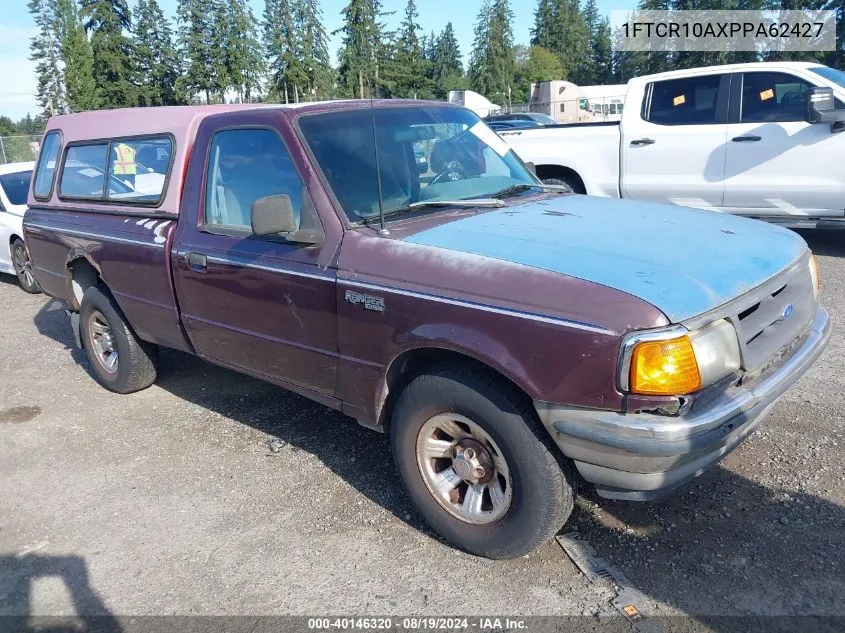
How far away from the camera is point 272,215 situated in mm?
3176

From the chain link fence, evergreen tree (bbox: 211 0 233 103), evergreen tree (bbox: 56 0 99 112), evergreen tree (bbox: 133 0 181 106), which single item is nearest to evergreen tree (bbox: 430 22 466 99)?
evergreen tree (bbox: 133 0 181 106)

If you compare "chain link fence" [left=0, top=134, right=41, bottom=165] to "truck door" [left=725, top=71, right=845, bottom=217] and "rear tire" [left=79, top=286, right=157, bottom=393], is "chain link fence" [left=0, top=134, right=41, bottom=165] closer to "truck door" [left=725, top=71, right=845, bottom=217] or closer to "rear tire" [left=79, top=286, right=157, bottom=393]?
"rear tire" [left=79, top=286, right=157, bottom=393]

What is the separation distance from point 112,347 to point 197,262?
1.89 meters

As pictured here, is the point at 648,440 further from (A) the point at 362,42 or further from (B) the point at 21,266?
(B) the point at 21,266

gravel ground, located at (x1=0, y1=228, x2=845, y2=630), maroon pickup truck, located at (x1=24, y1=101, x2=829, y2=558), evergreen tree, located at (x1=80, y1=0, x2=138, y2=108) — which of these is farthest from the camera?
evergreen tree, located at (x1=80, y1=0, x2=138, y2=108)

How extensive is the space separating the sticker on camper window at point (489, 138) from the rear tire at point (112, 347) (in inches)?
111

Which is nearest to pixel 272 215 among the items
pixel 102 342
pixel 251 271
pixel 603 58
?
pixel 251 271

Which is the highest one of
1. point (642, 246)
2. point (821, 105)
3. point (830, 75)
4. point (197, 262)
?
point (830, 75)

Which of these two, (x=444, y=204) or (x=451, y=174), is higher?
(x=451, y=174)

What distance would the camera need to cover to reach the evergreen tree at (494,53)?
85812 millimetres

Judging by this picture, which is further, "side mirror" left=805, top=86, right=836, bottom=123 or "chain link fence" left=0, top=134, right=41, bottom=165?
"chain link fence" left=0, top=134, right=41, bottom=165

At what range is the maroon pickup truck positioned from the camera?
2.48m

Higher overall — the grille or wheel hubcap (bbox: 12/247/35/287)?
the grille

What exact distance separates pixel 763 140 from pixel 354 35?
5146 millimetres
